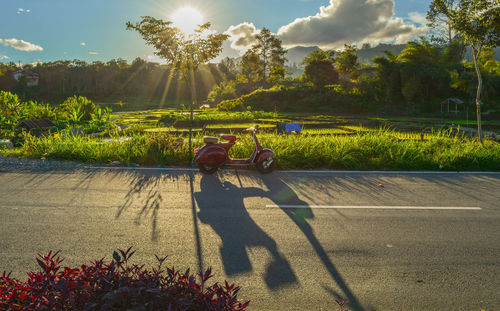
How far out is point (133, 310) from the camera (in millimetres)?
1713

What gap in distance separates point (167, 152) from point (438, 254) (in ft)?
23.6

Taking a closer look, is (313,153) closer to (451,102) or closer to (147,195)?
(147,195)

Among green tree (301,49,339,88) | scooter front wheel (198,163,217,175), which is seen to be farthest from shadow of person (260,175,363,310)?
green tree (301,49,339,88)

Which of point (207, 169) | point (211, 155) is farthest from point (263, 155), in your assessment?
point (207, 169)

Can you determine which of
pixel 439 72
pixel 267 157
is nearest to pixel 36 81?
pixel 439 72

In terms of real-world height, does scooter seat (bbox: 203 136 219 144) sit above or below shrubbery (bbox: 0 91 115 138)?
below

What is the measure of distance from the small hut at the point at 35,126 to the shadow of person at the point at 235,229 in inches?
496

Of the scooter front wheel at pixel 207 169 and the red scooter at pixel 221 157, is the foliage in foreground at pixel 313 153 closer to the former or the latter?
the red scooter at pixel 221 157

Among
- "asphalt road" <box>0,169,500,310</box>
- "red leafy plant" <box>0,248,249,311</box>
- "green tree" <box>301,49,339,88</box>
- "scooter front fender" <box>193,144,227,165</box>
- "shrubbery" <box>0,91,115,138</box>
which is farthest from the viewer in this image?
"green tree" <box>301,49,339,88</box>

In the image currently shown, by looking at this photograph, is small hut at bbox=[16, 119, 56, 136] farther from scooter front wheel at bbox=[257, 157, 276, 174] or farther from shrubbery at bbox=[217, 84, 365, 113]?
shrubbery at bbox=[217, 84, 365, 113]

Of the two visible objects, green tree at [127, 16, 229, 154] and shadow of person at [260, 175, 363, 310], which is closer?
shadow of person at [260, 175, 363, 310]

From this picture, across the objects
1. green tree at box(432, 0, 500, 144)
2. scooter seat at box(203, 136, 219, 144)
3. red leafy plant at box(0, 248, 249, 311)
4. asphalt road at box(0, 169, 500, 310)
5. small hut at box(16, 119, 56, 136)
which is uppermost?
green tree at box(432, 0, 500, 144)

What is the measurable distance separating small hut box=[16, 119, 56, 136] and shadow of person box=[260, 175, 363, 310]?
13.3 metres

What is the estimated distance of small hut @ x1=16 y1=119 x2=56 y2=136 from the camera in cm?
1532
